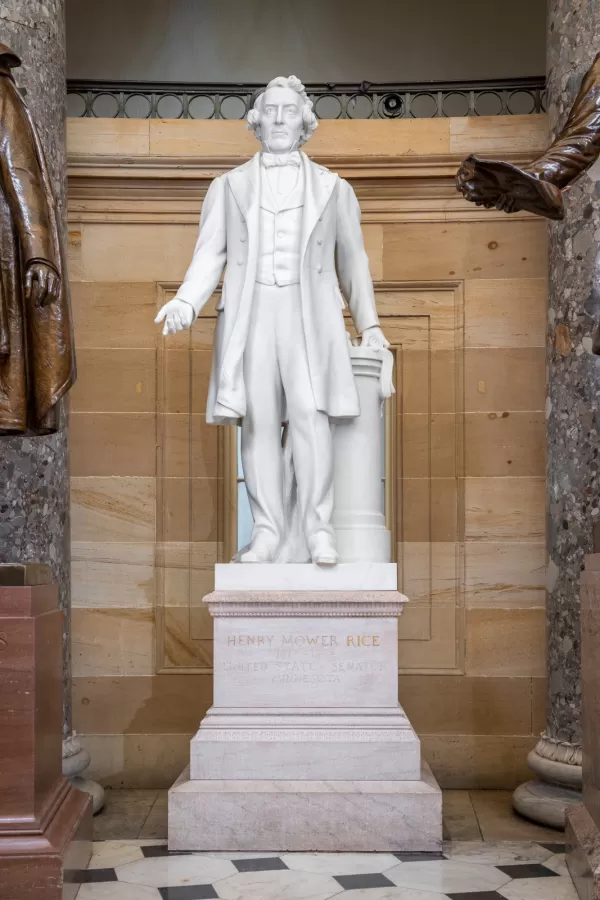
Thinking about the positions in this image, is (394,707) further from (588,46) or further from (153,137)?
(153,137)

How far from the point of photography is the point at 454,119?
7.32 meters

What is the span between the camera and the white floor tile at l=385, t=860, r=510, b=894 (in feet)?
14.1

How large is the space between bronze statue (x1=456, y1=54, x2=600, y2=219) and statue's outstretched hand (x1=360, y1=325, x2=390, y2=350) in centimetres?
195

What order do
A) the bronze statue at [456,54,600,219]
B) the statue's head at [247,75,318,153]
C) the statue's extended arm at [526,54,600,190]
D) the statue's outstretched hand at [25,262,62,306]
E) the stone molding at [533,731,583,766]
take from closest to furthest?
the bronze statue at [456,54,600,219], the statue's extended arm at [526,54,600,190], the statue's outstretched hand at [25,262,62,306], the statue's head at [247,75,318,153], the stone molding at [533,731,583,766]

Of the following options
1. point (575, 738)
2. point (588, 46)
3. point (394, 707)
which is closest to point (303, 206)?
point (588, 46)

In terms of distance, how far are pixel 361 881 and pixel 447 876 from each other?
345 mm

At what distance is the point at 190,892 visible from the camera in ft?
13.8

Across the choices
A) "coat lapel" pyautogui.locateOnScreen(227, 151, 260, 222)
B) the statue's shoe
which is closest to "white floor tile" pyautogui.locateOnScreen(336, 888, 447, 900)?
the statue's shoe

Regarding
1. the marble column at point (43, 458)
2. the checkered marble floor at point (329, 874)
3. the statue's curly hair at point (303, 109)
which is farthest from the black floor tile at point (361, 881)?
the statue's curly hair at point (303, 109)

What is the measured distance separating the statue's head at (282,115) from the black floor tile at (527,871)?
10.9 feet

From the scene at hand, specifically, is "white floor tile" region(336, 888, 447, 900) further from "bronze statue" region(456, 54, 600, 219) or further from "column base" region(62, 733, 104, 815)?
"bronze statue" region(456, 54, 600, 219)

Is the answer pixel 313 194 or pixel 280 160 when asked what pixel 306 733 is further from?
pixel 280 160

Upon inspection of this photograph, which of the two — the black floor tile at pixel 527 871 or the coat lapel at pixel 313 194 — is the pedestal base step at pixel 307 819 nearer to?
the black floor tile at pixel 527 871

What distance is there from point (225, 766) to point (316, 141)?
4.12 meters
